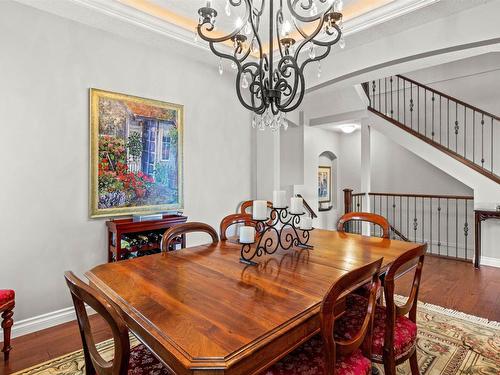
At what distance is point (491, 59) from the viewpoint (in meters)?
5.06

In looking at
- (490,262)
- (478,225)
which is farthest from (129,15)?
(490,262)


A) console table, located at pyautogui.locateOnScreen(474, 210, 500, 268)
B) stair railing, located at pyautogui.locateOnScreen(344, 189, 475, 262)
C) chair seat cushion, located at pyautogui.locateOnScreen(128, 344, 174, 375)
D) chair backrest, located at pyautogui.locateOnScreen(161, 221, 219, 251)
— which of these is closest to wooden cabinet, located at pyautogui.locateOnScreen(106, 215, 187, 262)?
chair backrest, located at pyautogui.locateOnScreen(161, 221, 219, 251)

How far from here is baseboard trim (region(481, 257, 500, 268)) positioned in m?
4.20

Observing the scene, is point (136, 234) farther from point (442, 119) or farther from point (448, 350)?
point (442, 119)

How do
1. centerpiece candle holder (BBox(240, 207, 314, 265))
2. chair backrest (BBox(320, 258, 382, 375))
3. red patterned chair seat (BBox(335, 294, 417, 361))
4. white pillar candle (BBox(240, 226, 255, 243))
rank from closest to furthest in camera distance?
chair backrest (BBox(320, 258, 382, 375)) < red patterned chair seat (BBox(335, 294, 417, 361)) < white pillar candle (BBox(240, 226, 255, 243)) < centerpiece candle holder (BBox(240, 207, 314, 265))

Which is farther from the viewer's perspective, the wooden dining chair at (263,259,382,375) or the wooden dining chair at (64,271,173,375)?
the wooden dining chair at (263,259,382,375)

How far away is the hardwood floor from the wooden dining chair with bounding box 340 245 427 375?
5.62 feet

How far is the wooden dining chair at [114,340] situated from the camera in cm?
94

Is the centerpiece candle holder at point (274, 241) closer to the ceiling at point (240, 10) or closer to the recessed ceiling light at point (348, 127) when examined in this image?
the ceiling at point (240, 10)

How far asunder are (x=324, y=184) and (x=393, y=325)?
593 cm

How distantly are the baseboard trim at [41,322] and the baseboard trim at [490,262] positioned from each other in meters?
5.23

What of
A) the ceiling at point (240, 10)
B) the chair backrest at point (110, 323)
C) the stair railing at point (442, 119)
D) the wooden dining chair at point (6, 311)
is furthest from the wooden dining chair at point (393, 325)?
the stair railing at point (442, 119)

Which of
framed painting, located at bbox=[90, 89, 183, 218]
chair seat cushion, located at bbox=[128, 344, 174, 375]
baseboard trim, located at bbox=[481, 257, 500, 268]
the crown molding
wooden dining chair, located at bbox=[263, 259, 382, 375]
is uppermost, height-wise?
the crown molding

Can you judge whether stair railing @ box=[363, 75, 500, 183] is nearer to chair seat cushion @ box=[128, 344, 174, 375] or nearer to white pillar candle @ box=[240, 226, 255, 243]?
white pillar candle @ box=[240, 226, 255, 243]
